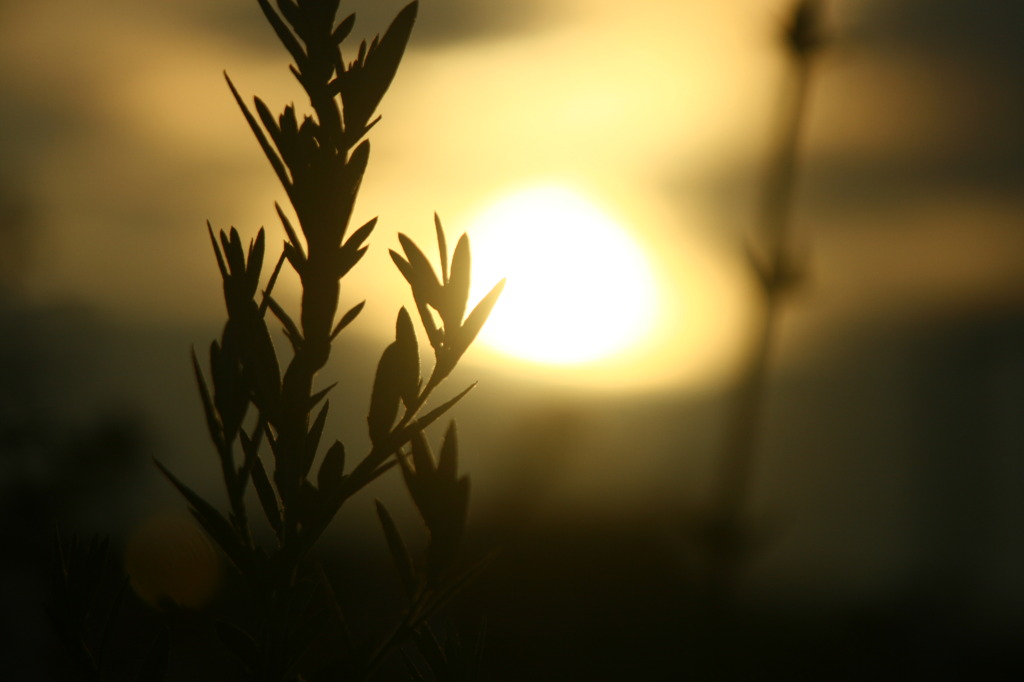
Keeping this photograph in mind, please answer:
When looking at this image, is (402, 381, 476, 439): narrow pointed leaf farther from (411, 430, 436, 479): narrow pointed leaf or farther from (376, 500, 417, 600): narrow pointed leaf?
(376, 500, 417, 600): narrow pointed leaf

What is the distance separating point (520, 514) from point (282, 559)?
1.06 meters

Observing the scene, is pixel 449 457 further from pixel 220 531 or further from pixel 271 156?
→ pixel 271 156

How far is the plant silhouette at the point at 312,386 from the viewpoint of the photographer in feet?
4.30

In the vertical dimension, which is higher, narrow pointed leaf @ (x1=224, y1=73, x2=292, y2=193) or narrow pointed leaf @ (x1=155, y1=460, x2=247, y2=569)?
narrow pointed leaf @ (x1=224, y1=73, x2=292, y2=193)

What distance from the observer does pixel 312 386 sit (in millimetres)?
1393

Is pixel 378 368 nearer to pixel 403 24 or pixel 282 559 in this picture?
pixel 282 559

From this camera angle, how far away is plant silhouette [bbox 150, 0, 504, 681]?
131 centimetres

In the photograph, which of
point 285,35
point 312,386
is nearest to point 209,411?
point 312,386

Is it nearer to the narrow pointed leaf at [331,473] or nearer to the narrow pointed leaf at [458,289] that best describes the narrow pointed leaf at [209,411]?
the narrow pointed leaf at [331,473]

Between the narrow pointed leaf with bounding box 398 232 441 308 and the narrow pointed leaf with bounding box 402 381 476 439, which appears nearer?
the narrow pointed leaf with bounding box 402 381 476 439

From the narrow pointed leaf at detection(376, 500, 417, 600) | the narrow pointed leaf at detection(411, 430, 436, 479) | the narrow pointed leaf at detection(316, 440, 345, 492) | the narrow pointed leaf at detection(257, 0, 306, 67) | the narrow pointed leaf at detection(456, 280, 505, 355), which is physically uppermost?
the narrow pointed leaf at detection(257, 0, 306, 67)

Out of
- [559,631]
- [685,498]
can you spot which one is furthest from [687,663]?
[559,631]

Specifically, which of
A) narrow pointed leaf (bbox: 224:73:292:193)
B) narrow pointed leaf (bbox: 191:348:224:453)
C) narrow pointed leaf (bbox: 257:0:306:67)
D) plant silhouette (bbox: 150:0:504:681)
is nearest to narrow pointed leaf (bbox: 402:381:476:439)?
plant silhouette (bbox: 150:0:504:681)

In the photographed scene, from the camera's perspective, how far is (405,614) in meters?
1.37
